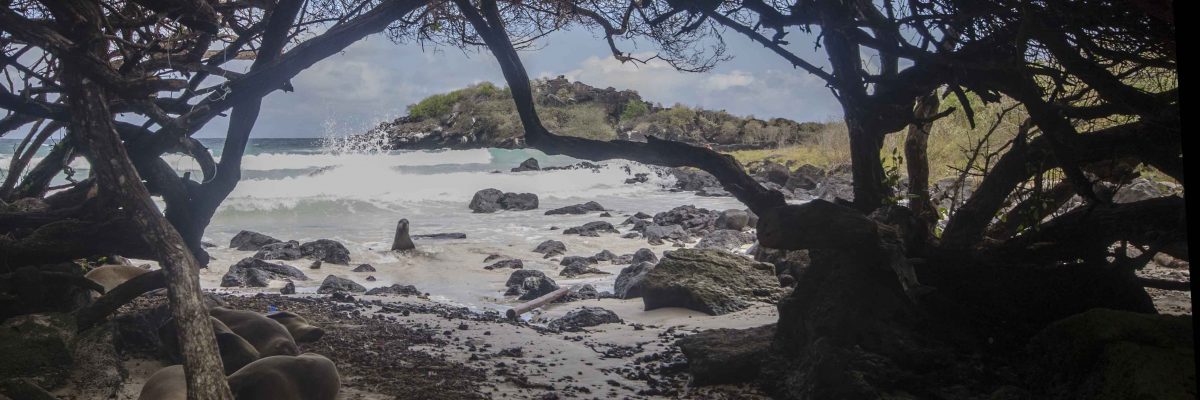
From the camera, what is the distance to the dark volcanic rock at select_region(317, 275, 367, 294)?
9.64 m

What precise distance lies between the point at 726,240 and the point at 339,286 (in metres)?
6.62

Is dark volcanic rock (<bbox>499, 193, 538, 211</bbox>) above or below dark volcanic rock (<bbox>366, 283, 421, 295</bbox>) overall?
above

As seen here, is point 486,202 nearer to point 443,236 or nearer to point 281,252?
point 443,236

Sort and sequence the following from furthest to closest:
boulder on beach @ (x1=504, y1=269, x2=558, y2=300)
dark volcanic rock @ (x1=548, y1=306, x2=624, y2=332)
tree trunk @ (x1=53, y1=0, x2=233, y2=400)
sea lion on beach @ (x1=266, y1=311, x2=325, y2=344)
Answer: boulder on beach @ (x1=504, y1=269, x2=558, y2=300)
dark volcanic rock @ (x1=548, y1=306, x2=624, y2=332)
sea lion on beach @ (x1=266, y1=311, x2=325, y2=344)
tree trunk @ (x1=53, y1=0, x2=233, y2=400)

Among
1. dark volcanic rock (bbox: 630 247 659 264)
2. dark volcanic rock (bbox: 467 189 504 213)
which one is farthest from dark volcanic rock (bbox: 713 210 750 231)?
dark volcanic rock (bbox: 467 189 504 213)

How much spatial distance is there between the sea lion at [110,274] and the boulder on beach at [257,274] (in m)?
3.16

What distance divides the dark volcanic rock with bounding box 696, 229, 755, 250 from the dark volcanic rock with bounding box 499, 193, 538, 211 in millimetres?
8879

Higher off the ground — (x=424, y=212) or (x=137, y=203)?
(x=137, y=203)

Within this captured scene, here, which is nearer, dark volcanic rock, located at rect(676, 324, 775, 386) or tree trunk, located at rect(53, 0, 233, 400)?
tree trunk, located at rect(53, 0, 233, 400)

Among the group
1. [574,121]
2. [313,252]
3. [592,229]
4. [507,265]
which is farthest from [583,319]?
[574,121]

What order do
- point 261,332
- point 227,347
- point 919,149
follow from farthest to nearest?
1. point 919,149
2. point 261,332
3. point 227,347

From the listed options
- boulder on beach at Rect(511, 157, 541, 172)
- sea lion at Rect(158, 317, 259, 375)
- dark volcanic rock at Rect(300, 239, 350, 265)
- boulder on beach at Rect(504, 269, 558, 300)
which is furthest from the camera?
boulder on beach at Rect(511, 157, 541, 172)

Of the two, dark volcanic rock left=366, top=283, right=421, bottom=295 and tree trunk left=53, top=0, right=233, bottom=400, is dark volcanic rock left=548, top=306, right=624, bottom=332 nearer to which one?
dark volcanic rock left=366, top=283, right=421, bottom=295

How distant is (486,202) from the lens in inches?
877
